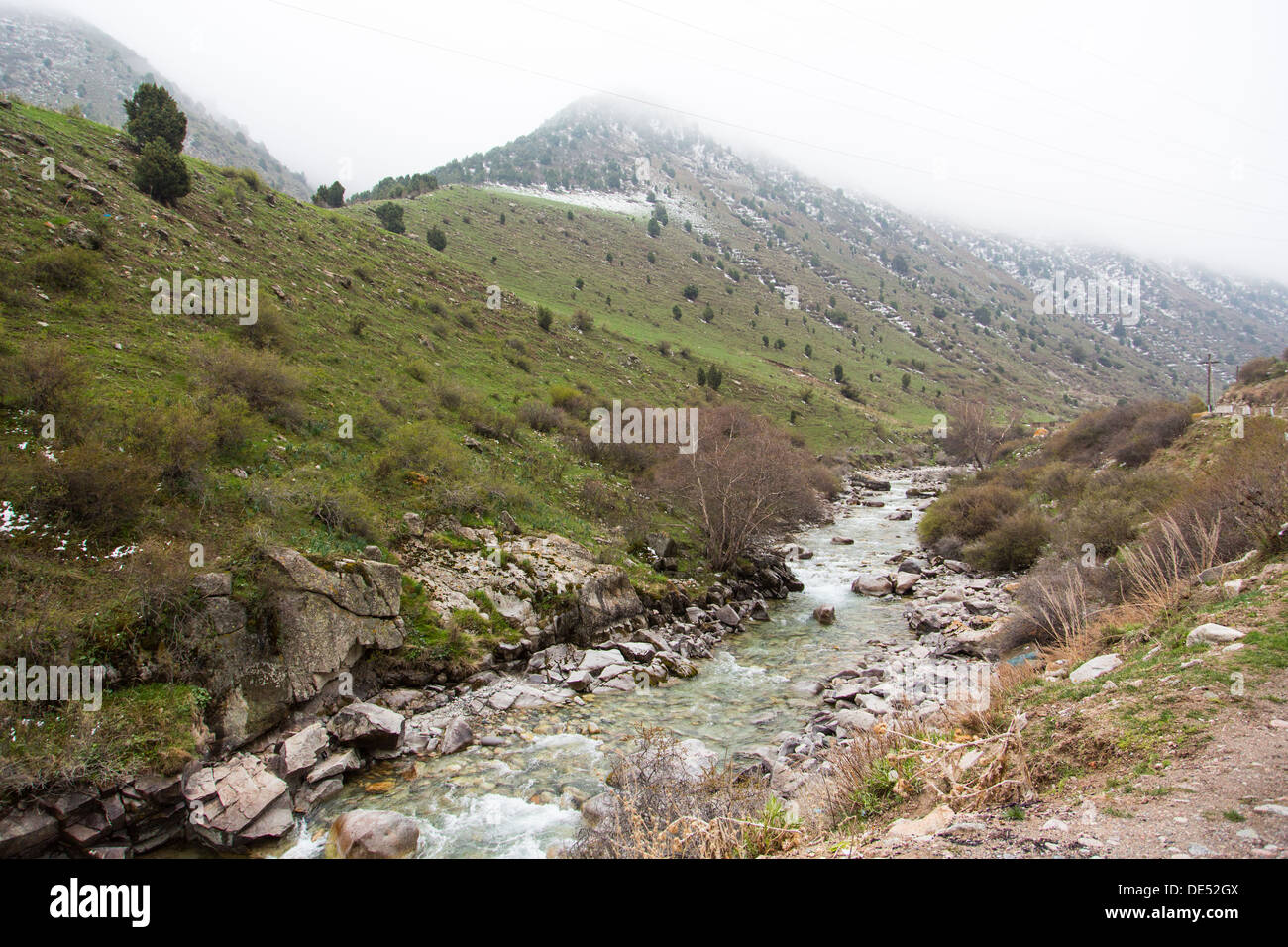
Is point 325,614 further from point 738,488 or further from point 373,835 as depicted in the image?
point 738,488

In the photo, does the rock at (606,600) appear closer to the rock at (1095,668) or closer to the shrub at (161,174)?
the rock at (1095,668)

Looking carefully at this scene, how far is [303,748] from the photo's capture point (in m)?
8.35

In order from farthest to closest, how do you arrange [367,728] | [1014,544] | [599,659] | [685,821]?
1. [1014,544]
2. [599,659]
3. [367,728]
4. [685,821]

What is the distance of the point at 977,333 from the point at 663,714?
461 ft

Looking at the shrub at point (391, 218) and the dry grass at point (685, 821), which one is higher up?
the shrub at point (391, 218)

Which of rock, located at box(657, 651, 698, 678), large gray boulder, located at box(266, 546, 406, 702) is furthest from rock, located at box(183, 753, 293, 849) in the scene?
rock, located at box(657, 651, 698, 678)

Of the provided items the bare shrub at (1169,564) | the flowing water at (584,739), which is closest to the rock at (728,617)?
the flowing water at (584,739)

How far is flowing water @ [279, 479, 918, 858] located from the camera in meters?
7.64

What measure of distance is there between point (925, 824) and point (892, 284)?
157701mm

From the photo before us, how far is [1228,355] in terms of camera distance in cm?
15788

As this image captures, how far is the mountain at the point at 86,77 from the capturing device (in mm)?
97500

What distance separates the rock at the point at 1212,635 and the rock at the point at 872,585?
13181mm

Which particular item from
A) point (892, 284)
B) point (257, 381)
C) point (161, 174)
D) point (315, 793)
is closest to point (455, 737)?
point (315, 793)
